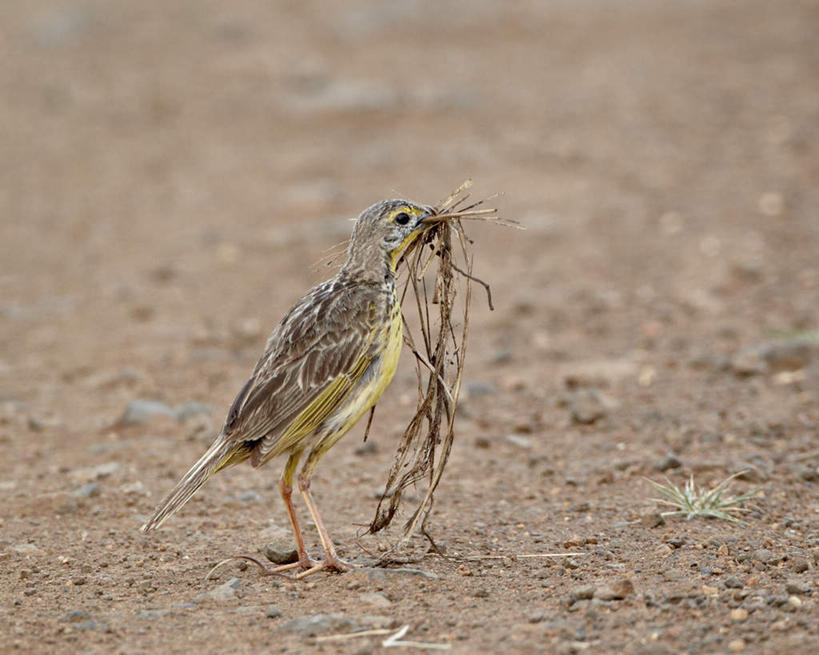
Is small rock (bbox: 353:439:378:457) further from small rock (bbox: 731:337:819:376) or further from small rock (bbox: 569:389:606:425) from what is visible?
small rock (bbox: 731:337:819:376)

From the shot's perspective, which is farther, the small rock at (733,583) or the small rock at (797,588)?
the small rock at (733,583)

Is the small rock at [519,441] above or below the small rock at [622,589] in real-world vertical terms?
above

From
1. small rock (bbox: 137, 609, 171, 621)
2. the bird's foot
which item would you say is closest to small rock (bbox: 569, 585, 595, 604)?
the bird's foot

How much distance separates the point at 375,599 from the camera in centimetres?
563

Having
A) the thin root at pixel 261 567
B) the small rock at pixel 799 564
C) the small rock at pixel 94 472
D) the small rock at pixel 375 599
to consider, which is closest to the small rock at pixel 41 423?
the small rock at pixel 94 472

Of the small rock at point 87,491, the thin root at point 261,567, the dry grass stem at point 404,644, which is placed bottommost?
the dry grass stem at point 404,644

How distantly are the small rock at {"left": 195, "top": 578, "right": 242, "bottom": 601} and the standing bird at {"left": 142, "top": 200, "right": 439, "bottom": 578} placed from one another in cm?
38

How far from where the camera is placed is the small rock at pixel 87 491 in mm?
7605

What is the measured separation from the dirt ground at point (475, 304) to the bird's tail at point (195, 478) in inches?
17.3

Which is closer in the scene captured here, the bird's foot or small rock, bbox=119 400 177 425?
the bird's foot

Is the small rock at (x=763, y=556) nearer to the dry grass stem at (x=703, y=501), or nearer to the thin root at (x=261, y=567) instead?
the dry grass stem at (x=703, y=501)

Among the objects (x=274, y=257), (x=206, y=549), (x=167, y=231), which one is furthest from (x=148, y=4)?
(x=206, y=549)

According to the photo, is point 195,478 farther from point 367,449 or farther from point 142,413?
point 142,413

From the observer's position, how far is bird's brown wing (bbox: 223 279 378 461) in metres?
6.18
